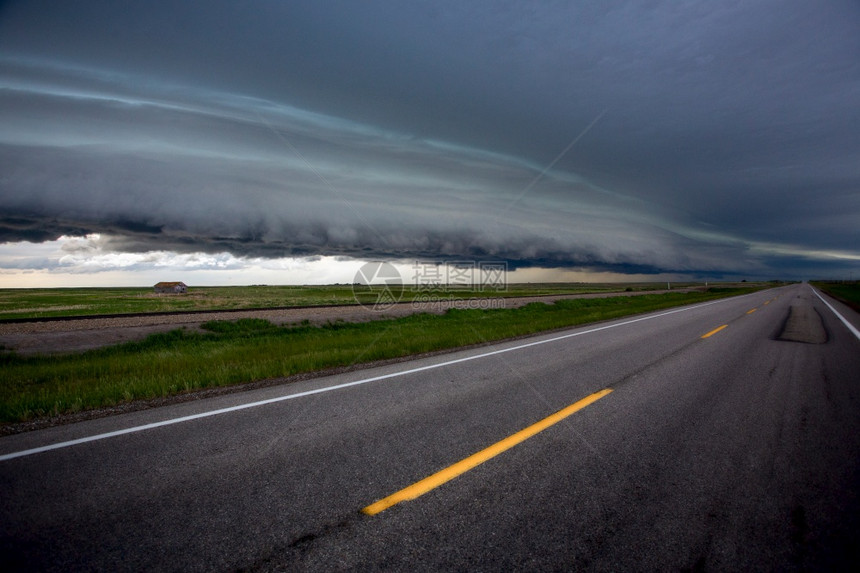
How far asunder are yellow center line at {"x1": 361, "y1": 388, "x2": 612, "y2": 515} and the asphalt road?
47 mm

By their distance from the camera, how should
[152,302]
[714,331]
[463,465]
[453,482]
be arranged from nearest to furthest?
[453,482]
[463,465]
[714,331]
[152,302]

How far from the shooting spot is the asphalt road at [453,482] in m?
2.75

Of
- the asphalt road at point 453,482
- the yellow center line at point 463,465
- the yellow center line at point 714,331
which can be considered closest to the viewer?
the asphalt road at point 453,482

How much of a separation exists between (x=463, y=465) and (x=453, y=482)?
1.16 ft

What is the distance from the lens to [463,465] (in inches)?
156

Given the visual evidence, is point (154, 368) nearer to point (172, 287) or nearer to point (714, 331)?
point (714, 331)

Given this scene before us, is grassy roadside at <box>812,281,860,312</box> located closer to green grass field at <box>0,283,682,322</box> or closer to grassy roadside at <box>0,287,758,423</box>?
grassy roadside at <box>0,287,758,423</box>

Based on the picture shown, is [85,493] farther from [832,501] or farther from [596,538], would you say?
[832,501]

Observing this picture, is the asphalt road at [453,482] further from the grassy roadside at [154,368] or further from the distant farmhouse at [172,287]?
the distant farmhouse at [172,287]

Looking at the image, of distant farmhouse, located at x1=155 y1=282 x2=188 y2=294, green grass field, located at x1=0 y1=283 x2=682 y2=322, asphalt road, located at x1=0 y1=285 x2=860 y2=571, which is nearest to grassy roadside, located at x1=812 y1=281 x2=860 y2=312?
asphalt road, located at x1=0 y1=285 x2=860 y2=571

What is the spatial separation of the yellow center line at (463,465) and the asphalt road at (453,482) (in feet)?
0.15

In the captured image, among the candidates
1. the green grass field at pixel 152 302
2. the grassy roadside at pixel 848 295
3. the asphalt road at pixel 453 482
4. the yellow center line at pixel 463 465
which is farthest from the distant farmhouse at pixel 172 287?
the grassy roadside at pixel 848 295

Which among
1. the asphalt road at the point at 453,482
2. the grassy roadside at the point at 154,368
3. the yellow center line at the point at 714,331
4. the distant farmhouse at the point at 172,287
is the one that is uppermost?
the asphalt road at the point at 453,482

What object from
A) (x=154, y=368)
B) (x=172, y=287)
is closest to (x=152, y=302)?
(x=172, y=287)
